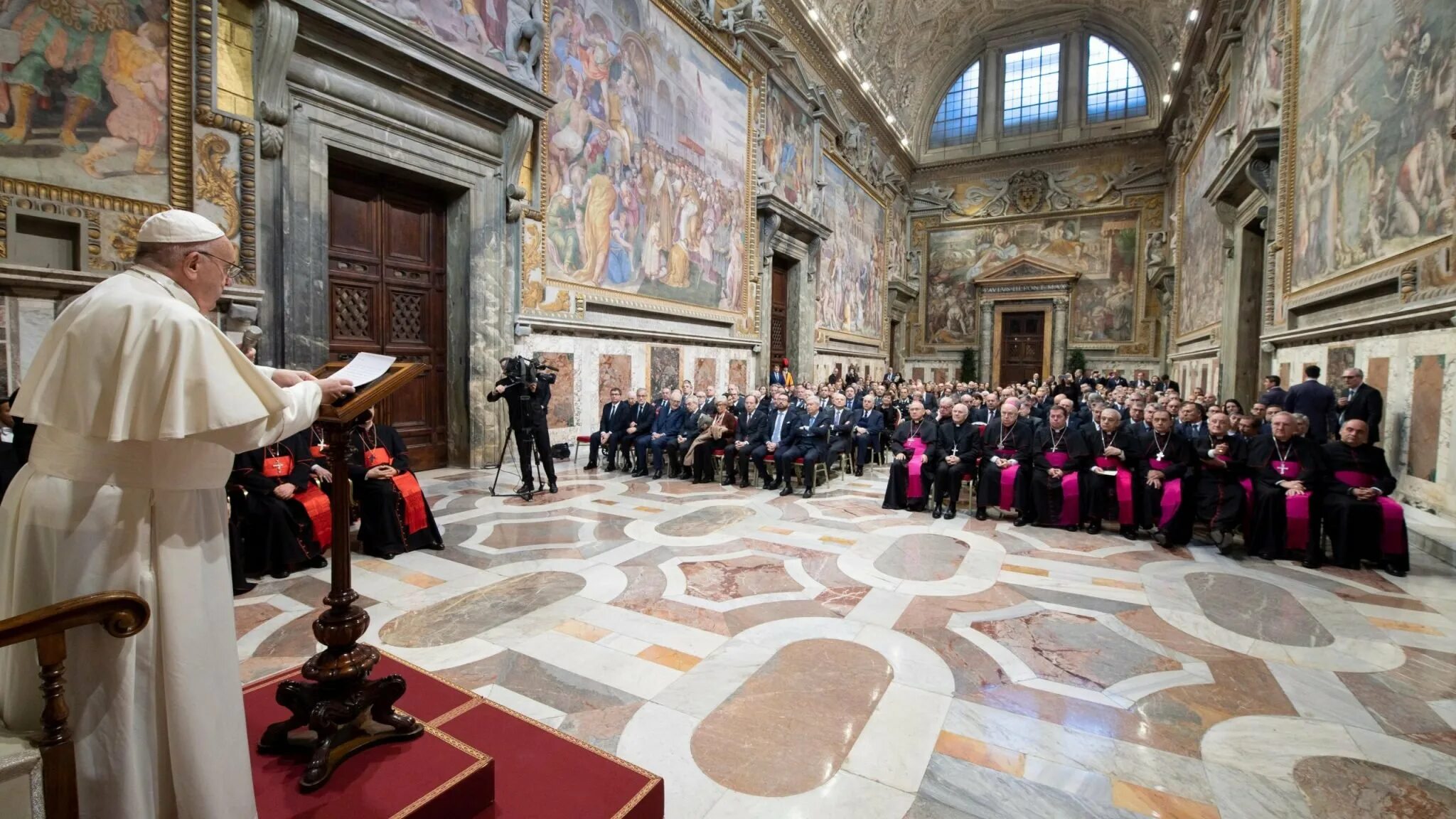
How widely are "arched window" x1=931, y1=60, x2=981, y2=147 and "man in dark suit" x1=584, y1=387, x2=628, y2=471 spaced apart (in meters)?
23.8

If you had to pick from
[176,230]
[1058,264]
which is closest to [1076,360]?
[1058,264]

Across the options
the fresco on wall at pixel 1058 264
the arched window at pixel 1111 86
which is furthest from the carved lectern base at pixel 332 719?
the arched window at pixel 1111 86

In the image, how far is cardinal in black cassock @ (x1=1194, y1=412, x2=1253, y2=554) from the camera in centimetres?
593

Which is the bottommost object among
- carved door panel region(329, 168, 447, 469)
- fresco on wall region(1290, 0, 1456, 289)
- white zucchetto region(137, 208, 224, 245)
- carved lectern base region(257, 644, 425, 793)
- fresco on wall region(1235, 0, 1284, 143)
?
carved lectern base region(257, 644, 425, 793)

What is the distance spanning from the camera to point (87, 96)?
539cm

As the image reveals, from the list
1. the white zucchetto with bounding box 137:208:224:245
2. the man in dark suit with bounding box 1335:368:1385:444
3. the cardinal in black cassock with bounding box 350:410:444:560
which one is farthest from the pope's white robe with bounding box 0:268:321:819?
the man in dark suit with bounding box 1335:368:1385:444

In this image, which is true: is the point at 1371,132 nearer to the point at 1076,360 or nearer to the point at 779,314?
the point at 779,314

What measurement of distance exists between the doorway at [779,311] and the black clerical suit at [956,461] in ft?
32.9

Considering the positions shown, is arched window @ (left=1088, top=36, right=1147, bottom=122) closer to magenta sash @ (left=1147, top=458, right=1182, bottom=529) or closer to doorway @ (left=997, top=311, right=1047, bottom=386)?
doorway @ (left=997, top=311, right=1047, bottom=386)

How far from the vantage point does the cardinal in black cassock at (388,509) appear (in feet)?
17.4

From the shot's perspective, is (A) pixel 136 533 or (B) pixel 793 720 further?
(B) pixel 793 720

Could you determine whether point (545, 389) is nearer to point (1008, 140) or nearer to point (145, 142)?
point (145, 142)

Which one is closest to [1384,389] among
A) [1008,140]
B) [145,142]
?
[145,142]

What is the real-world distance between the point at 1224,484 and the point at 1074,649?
12.2ft
